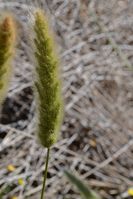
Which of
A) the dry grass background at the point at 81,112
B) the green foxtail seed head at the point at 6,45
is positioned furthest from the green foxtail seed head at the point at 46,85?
the dry grass background at the point at 81,112

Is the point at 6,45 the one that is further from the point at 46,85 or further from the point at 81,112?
the point at 81,112

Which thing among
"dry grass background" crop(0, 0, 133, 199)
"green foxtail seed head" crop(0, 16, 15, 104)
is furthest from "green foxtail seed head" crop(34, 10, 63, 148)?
"dry grass background" crop(0, 0, 133, 199)

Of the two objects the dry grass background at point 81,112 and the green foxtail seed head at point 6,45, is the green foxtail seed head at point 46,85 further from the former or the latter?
the dry grass background at point 81,112

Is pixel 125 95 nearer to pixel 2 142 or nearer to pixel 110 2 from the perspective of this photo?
pixel 110 2

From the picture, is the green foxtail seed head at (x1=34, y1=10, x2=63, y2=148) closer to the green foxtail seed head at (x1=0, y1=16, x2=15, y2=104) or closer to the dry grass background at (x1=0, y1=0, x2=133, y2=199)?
the green foxtail seed head at (x1=0, y1=16, x2=15, y2=104)

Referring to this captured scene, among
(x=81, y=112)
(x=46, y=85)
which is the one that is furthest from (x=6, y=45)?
(x=81, y=112)

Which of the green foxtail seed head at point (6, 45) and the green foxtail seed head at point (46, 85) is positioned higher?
the green foxtail seed head at point (6, 45)
